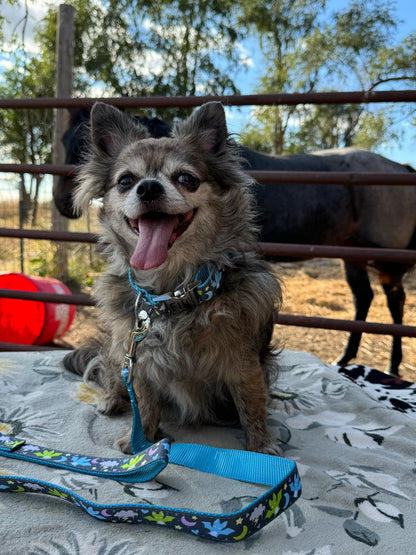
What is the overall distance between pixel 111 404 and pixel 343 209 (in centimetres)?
316

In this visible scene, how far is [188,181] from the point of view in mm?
1780

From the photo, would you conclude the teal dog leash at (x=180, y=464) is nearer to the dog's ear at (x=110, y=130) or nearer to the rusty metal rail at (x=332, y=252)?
the dog's ear at (x=110, y=130)

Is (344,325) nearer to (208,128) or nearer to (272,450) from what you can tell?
(272,450)

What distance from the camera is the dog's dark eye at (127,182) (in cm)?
181

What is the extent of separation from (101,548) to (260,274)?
1.08 metres

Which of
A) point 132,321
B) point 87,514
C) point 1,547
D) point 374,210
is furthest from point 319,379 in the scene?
point 374,210

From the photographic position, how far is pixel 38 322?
→ 415 cm

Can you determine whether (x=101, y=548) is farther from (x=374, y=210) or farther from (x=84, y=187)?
(x=374, y=210)

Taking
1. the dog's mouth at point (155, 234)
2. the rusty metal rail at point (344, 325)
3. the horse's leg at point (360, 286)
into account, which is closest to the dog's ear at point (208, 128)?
the dog's mouth at point (155, 234)

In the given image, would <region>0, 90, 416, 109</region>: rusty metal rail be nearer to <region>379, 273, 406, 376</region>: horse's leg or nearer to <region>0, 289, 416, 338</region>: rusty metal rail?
<region>0, 289, 416, 338</region>: rusty metal rail

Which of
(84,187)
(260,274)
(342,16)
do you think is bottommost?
(260,274)

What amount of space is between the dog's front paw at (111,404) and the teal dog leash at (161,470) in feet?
1.30

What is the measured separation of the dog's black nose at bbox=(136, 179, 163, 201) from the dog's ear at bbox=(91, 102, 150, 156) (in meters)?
0.50

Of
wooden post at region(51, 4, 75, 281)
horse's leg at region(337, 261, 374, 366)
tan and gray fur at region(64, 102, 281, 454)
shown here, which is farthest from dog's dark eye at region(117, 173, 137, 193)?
wooden post at region(51, 4, 75, 281)
